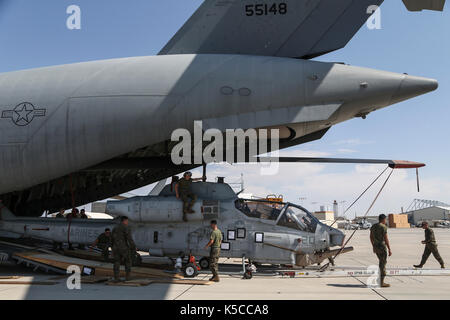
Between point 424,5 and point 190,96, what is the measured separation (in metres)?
5.71

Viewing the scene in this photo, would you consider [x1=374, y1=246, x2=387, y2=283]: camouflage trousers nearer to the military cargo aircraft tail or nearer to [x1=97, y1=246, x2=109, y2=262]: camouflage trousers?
the military cargo aircraft tail

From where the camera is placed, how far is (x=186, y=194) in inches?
371

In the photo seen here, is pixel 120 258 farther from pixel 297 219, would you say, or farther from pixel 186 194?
pixel 297 219

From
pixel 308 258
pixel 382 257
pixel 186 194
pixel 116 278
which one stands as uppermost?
pixel 186 194

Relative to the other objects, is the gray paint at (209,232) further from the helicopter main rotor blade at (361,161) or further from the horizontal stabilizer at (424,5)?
the horizontal stabilizer at (424,5)

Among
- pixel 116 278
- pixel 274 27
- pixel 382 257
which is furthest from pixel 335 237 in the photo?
pixel 274 27

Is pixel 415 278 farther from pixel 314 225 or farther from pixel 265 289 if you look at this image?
pixel 265 289

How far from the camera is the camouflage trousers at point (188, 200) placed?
30.6 feet

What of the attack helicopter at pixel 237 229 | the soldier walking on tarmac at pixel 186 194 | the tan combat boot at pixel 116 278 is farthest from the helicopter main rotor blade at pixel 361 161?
the tan combat boot at pixel 116 278

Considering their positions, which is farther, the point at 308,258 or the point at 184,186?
the point at 184,186

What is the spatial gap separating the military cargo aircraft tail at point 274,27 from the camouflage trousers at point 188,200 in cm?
441

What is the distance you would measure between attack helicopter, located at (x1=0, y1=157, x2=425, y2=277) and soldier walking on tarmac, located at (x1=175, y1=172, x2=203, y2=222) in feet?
0.45

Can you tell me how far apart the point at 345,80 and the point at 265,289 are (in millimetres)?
5709
